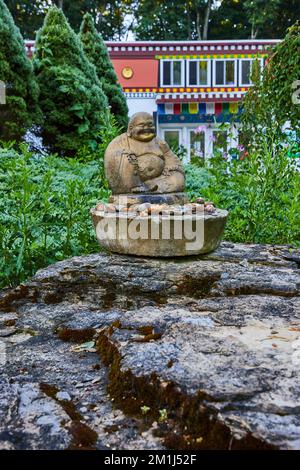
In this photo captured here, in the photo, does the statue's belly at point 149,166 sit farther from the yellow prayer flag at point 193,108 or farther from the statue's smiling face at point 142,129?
the yellow prayer flag at point 193,108

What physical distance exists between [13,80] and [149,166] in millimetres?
4434

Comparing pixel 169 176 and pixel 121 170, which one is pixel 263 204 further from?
pixel 121 170

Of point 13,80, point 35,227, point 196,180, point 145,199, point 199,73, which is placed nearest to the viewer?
point 35,227

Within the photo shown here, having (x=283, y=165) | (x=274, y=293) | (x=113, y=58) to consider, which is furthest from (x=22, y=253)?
(x=113, y=58)

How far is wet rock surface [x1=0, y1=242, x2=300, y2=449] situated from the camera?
1396mm

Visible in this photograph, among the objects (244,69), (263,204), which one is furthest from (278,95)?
(244,69)

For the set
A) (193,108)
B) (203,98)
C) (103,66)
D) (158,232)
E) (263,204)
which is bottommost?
(158,232)

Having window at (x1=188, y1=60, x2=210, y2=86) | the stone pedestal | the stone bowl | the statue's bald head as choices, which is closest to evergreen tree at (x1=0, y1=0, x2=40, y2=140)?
the statue's bald head

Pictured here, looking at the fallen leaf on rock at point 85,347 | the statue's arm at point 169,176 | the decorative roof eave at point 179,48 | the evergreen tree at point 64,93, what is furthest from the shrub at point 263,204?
the decorative roof eave at point 179,48

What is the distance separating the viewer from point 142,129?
3492 mm

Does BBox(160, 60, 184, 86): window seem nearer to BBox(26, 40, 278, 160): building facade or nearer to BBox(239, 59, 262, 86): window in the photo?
BBox(26, 40, 278, 160): building facade

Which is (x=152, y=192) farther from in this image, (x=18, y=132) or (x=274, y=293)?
(x=18, y=132)

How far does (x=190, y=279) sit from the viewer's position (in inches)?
111

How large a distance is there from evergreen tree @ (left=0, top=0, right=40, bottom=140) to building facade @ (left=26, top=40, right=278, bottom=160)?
6.90 meters
